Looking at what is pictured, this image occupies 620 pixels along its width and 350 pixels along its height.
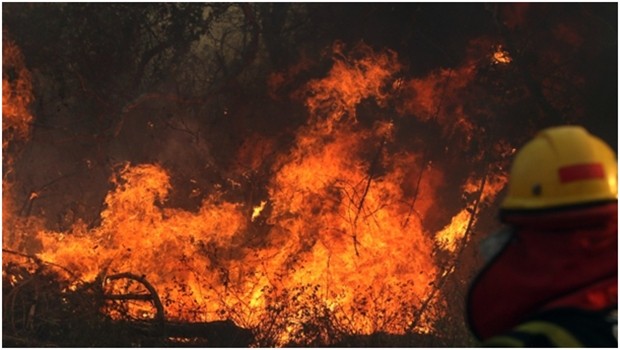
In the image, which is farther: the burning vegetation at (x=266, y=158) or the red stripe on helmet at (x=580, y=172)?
the burning vegetation at (x=266, y=158)

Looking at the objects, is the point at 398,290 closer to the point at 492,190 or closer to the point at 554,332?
the point at 492,190

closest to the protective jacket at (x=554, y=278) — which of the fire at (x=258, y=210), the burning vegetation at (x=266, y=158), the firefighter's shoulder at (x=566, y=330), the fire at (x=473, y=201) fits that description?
the firefighter's shoulder at (x=566, y=330)

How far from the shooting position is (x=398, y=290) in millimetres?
12688

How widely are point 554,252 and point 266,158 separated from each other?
1066cm

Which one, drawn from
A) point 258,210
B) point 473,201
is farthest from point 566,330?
point 473,201

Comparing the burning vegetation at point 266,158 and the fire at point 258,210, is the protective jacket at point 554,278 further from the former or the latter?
the fire at point 258,210

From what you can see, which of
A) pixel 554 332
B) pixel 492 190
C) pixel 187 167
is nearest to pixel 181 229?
pixel 187 167

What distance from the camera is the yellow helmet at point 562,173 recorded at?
253 centimetres

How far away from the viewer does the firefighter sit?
2418 millimetres

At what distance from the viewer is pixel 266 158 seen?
42.8 ft

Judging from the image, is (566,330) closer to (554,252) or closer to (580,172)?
(554,252)

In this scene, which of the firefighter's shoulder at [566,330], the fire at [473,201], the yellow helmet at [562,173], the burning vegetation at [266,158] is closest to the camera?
the firefighter's shoulder at [566,330]

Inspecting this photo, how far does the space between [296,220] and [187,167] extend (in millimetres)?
1632

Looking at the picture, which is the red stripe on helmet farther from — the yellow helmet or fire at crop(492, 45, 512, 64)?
fire at crop(492, 45, 512, 64)
